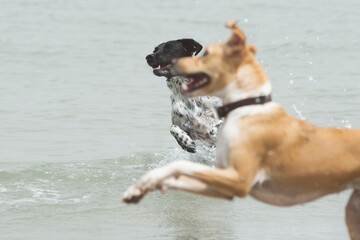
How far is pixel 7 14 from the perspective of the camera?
66.9ft

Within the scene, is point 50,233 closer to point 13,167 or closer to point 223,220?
point 223,220

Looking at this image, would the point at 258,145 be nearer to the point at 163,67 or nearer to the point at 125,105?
the point at 163,67

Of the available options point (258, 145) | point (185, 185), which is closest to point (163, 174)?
point (185, 185)

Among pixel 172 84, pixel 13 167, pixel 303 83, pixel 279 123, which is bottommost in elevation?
pixel 303 83

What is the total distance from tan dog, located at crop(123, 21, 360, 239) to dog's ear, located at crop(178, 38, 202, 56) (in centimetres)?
385

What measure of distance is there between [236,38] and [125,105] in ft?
25.6

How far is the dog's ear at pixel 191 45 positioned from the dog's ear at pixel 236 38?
3952 millimetres

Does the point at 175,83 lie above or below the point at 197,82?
below

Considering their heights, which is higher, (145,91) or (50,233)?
(50,233)

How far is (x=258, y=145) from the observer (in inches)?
168

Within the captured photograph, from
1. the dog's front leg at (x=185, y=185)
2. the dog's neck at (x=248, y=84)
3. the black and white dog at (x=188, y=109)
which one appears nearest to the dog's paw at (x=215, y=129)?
the black and white dog at (x=188, y=109)

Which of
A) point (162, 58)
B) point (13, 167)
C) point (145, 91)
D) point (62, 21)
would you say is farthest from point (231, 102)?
point (62, 21)

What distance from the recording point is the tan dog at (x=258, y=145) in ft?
14.0

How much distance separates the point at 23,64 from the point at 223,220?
9684 mm
